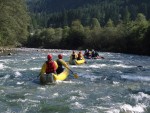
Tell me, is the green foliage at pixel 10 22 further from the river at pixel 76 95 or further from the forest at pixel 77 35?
the river at pixel 76 95

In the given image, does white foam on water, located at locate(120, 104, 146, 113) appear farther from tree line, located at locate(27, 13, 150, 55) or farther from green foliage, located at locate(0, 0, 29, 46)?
tree line, located at locate(27, 13, 150, 55)

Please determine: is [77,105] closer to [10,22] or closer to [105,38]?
[10,22]

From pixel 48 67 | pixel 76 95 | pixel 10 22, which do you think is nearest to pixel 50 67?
pixel 48 67

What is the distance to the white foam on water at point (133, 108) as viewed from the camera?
48.3 feet

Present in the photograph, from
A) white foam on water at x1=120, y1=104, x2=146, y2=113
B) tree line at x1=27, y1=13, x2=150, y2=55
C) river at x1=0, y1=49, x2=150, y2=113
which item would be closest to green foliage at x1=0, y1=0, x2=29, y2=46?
tree line at x1=27, y1=13, x2=150, y2=55

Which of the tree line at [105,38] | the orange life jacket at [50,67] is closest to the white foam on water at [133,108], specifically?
the orange life jacket at [50,67]

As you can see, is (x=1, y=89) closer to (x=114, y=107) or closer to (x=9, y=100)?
(x=9, y=100)

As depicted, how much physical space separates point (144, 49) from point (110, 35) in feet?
69.6

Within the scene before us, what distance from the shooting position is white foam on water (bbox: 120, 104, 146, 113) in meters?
14.7

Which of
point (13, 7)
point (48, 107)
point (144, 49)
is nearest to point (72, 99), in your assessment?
point (48, 107)

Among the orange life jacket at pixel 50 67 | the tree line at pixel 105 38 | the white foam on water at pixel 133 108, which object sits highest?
the tree line at pixel 105 38

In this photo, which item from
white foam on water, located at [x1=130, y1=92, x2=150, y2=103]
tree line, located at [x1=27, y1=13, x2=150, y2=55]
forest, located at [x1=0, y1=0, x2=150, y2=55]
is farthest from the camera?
tree line, located at [x1=27, y1=13, x2=150, y2=55]

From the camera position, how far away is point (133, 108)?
1509cm

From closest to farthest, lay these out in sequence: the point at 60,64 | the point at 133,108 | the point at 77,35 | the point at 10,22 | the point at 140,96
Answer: the point at 133,108 < the point at 140,96 < the point at 60,64 < the point at 10,22 < the point at 77,35
